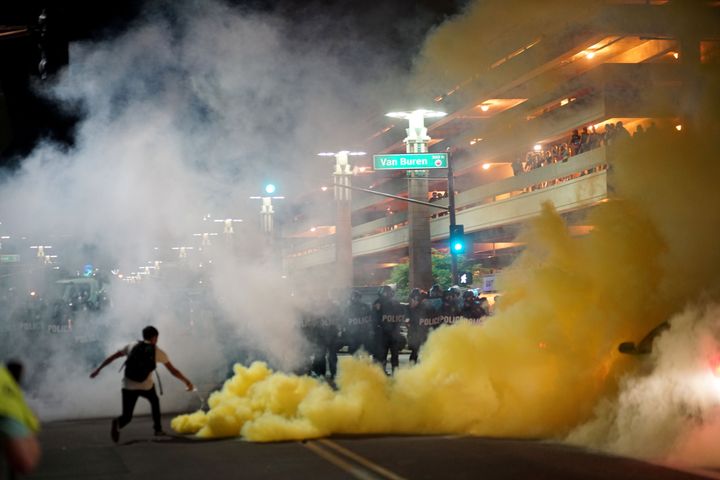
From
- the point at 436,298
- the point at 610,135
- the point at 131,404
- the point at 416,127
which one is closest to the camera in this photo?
the point at 131,404

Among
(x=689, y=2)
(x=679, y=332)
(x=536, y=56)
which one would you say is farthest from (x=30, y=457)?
(x=536, y=56)

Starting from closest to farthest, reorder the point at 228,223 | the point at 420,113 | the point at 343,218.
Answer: the point at 228,223 < the point at 420,113 < the point at 343,218

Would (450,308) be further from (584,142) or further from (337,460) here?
(337,460)

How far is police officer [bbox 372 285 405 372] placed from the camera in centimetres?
1767

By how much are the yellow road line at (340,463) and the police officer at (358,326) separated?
6935 mm

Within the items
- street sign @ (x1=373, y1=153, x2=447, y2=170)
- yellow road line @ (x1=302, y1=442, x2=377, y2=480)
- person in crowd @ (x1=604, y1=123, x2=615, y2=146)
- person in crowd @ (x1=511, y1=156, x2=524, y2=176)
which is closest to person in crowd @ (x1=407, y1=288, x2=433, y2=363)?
person in crowd @ (x1=604, y1=123, x2=615, y2=146)

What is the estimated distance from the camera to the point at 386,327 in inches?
701

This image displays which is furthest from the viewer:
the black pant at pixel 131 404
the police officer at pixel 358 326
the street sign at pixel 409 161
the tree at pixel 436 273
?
the tree at pixel 436 273

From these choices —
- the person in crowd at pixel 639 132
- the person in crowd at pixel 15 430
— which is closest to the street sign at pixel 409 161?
the person in crowd at pixel 639 132

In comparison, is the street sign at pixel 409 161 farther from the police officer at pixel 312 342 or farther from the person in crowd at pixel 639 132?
the person in crowd at pixel 639 132

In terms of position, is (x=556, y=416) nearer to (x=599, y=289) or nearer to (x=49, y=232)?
(x=599, y=289)

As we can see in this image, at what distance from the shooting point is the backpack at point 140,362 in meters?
11.4

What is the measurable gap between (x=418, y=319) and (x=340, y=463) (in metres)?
8.86

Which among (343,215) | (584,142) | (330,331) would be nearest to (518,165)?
(343,215)
